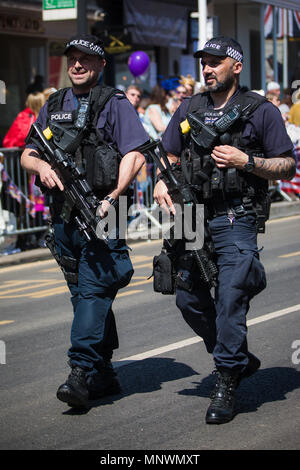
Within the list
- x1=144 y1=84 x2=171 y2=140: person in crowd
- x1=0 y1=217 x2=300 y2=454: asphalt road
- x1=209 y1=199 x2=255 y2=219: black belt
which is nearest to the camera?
x1=0 y1=217 x2=300 y2=454: asphalt road

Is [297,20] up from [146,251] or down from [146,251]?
up

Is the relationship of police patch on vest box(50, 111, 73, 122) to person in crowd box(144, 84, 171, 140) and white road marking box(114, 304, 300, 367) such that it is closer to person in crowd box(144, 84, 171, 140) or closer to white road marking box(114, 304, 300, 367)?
white road marking box(114, 304, 300, 367)

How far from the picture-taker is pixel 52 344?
277 inches

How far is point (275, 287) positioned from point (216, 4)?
53.2ft

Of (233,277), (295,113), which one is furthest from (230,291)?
(295,113)

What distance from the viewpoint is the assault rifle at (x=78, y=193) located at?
202 inches

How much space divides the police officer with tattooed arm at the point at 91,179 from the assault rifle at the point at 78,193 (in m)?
0.03

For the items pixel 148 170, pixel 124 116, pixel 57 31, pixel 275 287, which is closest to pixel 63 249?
pixel 124 116

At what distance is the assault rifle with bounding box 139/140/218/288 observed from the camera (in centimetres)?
502

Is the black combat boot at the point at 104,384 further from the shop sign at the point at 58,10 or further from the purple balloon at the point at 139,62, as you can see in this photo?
the purple balloon at the point at 139,62

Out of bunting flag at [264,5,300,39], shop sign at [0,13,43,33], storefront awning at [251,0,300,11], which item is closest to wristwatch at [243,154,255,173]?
shop sign at [0,13,43,33]

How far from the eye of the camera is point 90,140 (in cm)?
526
